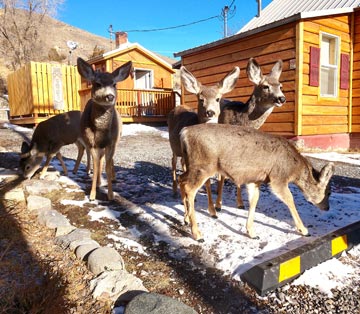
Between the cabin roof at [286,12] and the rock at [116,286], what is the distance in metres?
9.36

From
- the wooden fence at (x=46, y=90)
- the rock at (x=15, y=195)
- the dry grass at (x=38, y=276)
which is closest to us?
the dry grass at (x=38, y=276)

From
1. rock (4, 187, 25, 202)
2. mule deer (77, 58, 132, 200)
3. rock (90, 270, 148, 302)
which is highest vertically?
mule deer (77, 58, 132, 200)

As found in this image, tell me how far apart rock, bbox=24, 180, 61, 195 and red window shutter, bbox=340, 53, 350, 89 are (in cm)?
1001

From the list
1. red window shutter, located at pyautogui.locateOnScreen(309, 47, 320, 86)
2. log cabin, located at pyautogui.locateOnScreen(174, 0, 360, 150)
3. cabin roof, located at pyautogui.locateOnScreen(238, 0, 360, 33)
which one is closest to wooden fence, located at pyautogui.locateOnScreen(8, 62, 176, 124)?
log cabin, located at pyautogui.locateOnScreen(174, 0, 360, 150)

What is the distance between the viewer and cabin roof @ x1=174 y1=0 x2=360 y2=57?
974cm

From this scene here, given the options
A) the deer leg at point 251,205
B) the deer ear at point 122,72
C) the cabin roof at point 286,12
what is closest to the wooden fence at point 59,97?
the cabin roof at point 286,12

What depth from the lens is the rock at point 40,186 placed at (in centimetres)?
520

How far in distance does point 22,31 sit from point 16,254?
103 ft

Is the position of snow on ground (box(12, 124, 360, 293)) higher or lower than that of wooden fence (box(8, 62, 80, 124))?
lower

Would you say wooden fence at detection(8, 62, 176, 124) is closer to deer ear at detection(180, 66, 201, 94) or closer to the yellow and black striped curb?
deer ear at detection(180, 66, 201, 94)

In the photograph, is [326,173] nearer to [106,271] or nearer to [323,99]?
[106,271]

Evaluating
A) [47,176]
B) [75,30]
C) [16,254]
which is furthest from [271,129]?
[75,30]

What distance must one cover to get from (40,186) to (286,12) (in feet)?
37.8

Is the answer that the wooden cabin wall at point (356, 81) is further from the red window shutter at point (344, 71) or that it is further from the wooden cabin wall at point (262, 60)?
the wooden cabin wall at point (262, 60)
